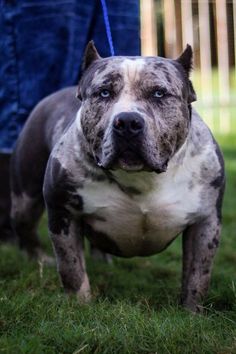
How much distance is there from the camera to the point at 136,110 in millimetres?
3289

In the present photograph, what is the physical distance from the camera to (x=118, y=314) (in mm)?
3262

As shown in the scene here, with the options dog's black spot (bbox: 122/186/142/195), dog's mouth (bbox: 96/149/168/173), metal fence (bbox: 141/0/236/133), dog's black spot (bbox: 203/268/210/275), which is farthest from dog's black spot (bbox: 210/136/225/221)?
metal fence (bbox: 141/0/236/133)

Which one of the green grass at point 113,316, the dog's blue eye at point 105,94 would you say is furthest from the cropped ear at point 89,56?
the green grass at point 113,316

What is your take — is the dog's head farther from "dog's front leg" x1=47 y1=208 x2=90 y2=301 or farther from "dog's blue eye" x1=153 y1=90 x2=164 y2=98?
"dog's front leg" x1=47 y1=208 x2=90 y2=301

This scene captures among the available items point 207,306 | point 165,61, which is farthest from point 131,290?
point 165,61

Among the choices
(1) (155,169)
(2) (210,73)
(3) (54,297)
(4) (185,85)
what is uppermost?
(4) (185,85)

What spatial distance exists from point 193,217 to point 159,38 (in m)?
8.37

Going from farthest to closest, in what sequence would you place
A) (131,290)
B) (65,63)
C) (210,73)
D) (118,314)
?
(210,73)
(65,63)
(131,290)
(118,314)

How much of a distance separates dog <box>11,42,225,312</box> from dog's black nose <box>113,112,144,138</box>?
2 cm

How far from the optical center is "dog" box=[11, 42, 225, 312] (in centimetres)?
338

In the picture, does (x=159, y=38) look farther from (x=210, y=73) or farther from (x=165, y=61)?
(x=165, y=61)

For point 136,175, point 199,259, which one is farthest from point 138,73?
point 199,259

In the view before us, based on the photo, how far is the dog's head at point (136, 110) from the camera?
3271mm

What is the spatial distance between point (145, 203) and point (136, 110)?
1.74ft
